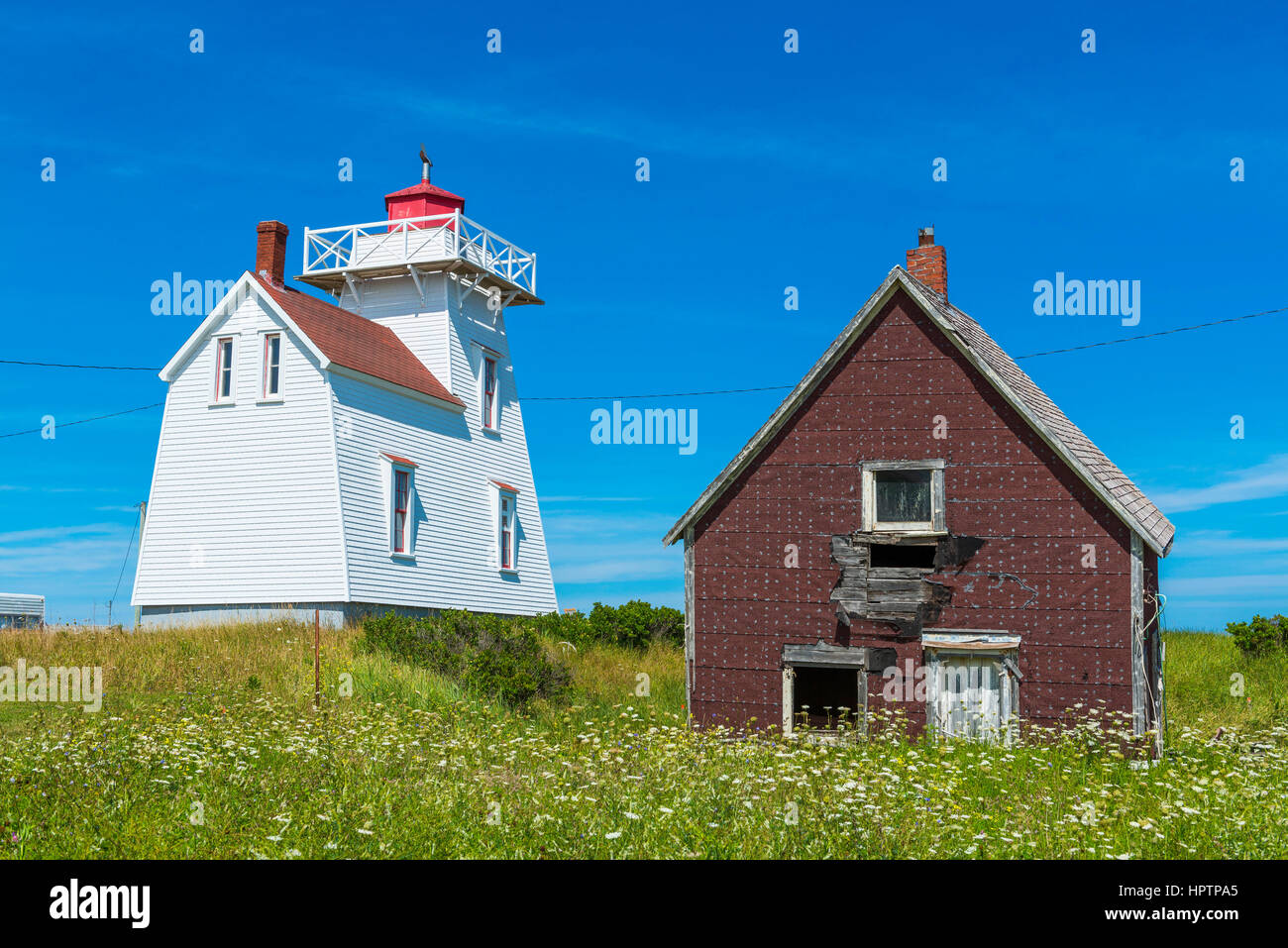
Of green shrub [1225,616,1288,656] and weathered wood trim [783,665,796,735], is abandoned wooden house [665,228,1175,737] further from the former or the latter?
green shrub [1225,616,1288,656]

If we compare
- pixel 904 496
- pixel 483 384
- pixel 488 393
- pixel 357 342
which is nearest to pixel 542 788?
pixel 904 496

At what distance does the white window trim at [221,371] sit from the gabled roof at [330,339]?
1.53 ft

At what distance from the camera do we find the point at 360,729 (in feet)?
40.5

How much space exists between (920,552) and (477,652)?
317 inches

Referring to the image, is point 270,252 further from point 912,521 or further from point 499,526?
point 912,521

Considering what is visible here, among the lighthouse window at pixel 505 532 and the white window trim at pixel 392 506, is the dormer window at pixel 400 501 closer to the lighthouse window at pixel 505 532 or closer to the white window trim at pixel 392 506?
the white window trim at pixel 392 506

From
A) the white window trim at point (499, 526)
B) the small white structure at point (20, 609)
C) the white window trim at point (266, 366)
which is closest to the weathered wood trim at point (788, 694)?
the white window trim at point (266, 366)

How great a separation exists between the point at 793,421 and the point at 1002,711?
16.8 feet

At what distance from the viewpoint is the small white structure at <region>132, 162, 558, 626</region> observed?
24844mm

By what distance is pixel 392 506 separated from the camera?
26609 millimetres

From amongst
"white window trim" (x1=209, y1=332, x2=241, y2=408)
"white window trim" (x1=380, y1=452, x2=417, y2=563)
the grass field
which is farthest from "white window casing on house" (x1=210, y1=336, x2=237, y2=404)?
the grass field

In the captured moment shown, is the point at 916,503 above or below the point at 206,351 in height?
below
